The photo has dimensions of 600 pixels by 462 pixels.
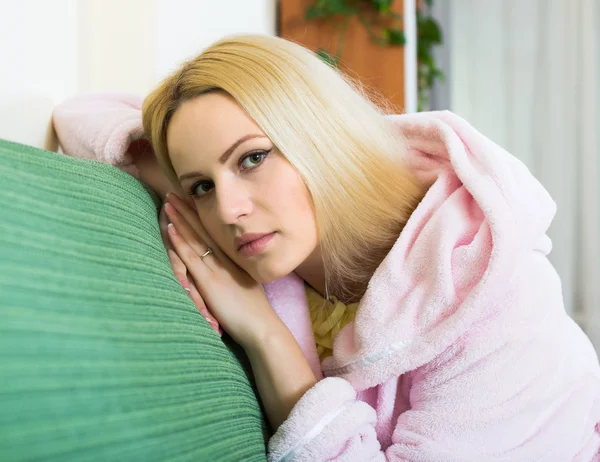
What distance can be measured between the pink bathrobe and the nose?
21 cm

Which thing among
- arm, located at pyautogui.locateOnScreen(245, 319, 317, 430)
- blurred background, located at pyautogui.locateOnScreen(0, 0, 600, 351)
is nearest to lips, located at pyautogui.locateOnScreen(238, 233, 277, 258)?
arm, located at pyautogui.locateOnScreen(245, 319, 317, 430)

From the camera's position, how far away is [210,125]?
83 centimetres

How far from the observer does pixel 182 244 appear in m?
0.90

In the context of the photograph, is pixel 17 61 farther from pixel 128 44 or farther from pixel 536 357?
pixel 536 357

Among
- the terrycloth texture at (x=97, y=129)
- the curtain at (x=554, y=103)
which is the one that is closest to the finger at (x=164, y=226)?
the terrycloth texture at (x=97, y=129)

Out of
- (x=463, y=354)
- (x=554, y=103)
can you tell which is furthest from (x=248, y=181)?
(x=554, y=103)

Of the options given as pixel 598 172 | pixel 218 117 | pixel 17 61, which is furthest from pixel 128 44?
pixel 598 172

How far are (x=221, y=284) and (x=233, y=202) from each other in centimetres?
13

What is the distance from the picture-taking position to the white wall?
34.9 inches

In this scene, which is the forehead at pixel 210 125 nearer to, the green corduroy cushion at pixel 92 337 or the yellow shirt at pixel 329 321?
the green corduroy cushion at pixel 92 337

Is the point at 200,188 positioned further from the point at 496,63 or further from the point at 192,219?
the point at 496,63

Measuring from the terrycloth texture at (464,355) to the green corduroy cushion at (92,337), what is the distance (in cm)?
17

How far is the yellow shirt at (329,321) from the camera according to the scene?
3.13ft

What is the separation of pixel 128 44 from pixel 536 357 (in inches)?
41.2
